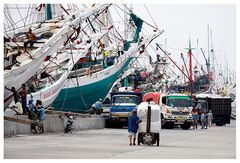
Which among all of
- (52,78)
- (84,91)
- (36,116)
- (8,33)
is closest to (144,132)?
(36,116)

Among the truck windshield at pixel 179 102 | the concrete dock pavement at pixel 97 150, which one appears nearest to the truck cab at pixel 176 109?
the truck windshield at pixel 179 102

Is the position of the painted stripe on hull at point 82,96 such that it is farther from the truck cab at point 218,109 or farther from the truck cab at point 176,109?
the truck cab at point 218,109

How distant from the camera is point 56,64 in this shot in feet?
135

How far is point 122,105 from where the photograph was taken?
129ft

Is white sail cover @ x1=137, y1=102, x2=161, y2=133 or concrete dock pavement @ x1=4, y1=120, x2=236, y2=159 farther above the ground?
white sail cover @ x1=137, y1=102, x2=161, y2=133

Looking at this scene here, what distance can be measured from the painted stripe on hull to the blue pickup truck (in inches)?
124

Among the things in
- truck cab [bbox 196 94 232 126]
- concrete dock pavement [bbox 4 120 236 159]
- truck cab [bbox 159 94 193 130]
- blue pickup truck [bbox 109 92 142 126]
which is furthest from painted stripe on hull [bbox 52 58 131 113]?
concrete dock pavement [bbox 4 120 236 159]

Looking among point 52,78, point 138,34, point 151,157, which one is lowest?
point 151,157

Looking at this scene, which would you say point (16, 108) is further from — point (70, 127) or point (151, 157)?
point (151, 157)

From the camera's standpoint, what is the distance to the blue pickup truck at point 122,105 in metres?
38.9

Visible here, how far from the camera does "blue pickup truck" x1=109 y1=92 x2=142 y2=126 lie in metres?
38.9

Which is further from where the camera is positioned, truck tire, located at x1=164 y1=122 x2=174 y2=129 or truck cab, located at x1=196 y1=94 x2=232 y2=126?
truck cab, located at x1=196 y1=94 x2=232 y2=126

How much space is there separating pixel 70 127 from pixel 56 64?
1028 centimetres

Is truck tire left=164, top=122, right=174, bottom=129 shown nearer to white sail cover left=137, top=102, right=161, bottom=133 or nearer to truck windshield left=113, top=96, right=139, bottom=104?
truck windshield left=113, top=96, right=139, bottom=104
